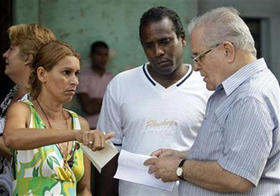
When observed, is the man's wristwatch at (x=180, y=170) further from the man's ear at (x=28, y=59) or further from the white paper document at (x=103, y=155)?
the man's ear at (x=28, y=59)

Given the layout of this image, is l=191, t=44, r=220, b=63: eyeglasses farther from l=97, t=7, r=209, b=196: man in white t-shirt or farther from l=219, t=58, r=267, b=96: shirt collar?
l=97, t=7, r=209, b=196: man in white t-shirt

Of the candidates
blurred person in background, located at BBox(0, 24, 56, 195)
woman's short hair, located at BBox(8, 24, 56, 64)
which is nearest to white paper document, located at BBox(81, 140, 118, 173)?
blurred person in background, located at BBox(0, 24, 56, 195)

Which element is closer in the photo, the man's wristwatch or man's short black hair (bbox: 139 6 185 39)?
the man's wristwatch

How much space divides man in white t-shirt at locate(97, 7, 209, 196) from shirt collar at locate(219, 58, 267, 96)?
911mm

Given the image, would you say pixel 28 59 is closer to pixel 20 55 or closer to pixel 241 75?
pixel 20 55

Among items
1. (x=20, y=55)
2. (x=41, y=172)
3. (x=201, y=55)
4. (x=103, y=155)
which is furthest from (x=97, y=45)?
(x=201, y=55)

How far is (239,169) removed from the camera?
3.06 meters

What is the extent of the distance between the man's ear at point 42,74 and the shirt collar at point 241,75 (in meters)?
1.08

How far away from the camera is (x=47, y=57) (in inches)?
151

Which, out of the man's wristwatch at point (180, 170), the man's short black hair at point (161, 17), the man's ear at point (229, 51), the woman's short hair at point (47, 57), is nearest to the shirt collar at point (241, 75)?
Answer: the man's ear at point (229, 51)

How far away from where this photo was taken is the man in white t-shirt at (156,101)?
411cm

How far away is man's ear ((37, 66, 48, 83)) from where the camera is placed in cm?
383

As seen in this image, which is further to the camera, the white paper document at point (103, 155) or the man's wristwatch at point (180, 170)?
the white paper document at point (103, 155)

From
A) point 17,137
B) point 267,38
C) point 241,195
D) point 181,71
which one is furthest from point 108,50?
point 241,195
